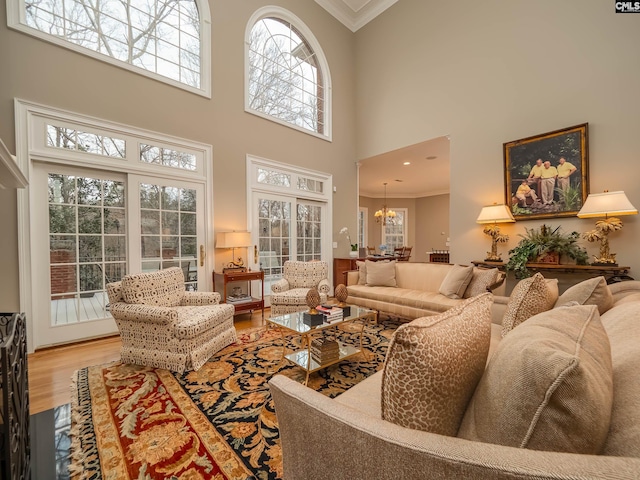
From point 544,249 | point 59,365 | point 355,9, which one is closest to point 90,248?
point 59,365

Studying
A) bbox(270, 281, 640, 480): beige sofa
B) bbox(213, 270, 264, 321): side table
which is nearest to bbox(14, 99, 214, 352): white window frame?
bbox(213, 270, 264, 321): side table

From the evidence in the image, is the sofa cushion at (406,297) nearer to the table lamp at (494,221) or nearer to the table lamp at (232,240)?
the table lamp at (494,221)

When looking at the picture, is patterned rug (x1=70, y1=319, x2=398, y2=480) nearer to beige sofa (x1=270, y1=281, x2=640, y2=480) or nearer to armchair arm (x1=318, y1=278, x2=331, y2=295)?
beige sofa (x1=270, y1=281, x2=640, y2=480)

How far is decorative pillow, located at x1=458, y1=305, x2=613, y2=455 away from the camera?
0.53 metres

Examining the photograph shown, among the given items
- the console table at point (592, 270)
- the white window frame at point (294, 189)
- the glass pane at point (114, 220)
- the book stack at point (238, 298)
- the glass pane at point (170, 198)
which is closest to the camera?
the console table at point (592, 270)

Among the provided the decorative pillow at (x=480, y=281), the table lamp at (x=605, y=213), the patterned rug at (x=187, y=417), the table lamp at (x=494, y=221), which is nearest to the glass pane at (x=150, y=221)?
the patterned rug at (x=187, y=417)

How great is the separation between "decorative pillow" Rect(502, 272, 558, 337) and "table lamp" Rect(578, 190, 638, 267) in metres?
2.37

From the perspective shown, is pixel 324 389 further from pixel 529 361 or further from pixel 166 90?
pixel 166 90

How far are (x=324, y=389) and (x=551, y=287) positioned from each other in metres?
1.60

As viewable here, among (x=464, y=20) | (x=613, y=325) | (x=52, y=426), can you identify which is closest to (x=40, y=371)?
(x=52, y=426)

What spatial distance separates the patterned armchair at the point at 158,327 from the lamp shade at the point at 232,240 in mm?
1227

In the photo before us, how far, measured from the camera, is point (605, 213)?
A: 2979mm

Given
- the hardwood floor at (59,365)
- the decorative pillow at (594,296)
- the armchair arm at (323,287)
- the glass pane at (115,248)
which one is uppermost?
the glass pane at (115,248)

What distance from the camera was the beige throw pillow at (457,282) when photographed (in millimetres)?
3314
